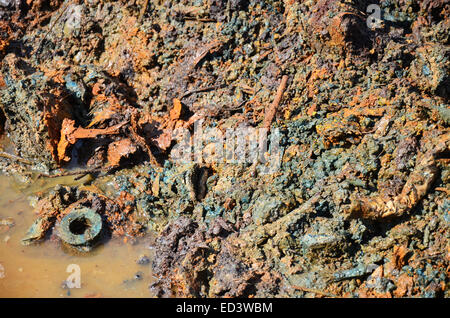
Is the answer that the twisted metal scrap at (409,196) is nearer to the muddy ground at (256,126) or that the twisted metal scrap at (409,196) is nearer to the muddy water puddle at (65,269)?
the muddy ground at (256,126)

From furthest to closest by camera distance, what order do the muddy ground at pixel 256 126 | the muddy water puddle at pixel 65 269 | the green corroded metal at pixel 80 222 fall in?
1. the green corroded metal at pixel 80 222
2. the muddy water puddle at pixel 65 269
3. the muddy ground at pixel 256 126

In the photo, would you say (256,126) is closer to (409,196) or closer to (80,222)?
(409,196)

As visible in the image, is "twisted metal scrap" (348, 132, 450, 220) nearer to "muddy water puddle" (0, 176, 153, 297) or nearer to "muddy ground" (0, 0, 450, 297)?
"muddy ground" (0, 0, 450, 297)

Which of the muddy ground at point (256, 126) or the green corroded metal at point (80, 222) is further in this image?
the green corroded metal at point (80, 222)

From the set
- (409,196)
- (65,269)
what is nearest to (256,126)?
(409,196)

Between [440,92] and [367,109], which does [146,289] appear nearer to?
[367,109]

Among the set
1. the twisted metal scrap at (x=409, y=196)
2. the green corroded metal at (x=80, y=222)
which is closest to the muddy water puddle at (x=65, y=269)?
the green corroded metal at (x=80, y=222)
